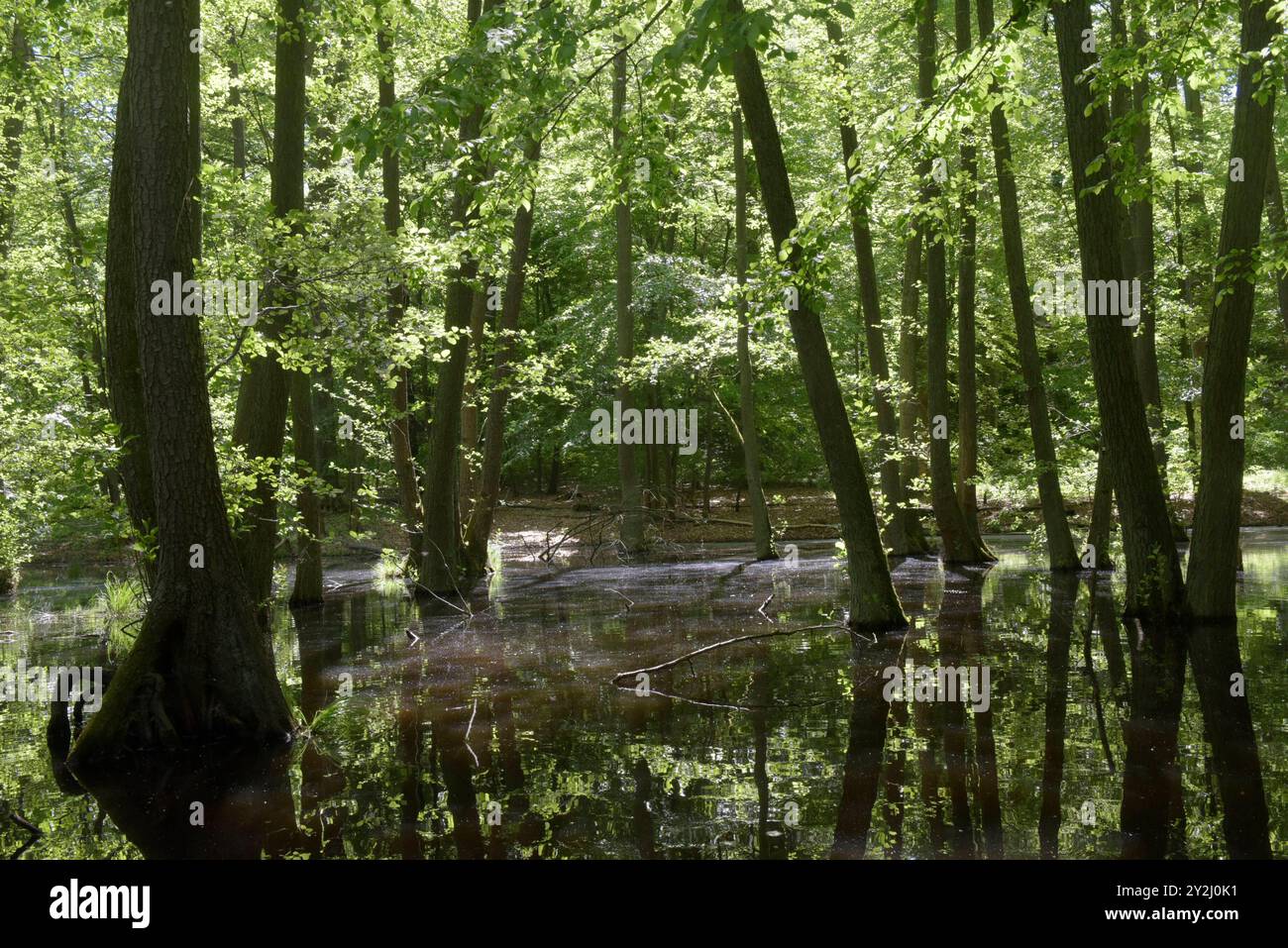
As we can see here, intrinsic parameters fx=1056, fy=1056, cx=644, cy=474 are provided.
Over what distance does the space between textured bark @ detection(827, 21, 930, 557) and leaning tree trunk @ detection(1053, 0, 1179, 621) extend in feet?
20.0

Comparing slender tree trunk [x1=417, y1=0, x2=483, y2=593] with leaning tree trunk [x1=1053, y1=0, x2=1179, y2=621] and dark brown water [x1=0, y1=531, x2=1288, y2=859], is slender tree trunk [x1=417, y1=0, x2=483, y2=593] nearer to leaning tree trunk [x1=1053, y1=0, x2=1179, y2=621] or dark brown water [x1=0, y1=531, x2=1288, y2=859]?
dark brown water [x1=0, y1=531, x2=1288, y2=859]

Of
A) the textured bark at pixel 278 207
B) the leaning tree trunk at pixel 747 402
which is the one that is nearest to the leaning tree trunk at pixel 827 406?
the textured bark at pixel 278 207

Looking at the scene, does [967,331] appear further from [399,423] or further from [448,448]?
[399,423]

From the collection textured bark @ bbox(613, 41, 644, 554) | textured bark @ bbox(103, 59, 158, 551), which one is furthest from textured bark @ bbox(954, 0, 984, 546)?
textured bark @ bbox(103, 59, 158, 551)

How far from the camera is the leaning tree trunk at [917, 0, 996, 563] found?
16.1 meters

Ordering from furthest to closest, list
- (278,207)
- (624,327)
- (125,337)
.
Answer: (624,327) → (278,207) → (125,337)

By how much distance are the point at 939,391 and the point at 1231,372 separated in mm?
7027

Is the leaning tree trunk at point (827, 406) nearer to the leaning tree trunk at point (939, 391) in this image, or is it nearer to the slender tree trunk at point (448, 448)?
the slender tree trunk at point (448, 448)

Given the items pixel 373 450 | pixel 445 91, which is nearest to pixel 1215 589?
pixel 445 91

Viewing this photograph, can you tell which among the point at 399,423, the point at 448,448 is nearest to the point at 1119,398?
the point at 448,448

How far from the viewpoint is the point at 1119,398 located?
1055 centimetres

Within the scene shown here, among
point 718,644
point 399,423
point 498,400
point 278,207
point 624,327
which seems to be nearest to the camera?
point 718,644

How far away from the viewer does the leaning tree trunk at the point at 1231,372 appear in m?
9.91

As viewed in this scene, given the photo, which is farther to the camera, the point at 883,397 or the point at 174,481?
the point at 883,397
